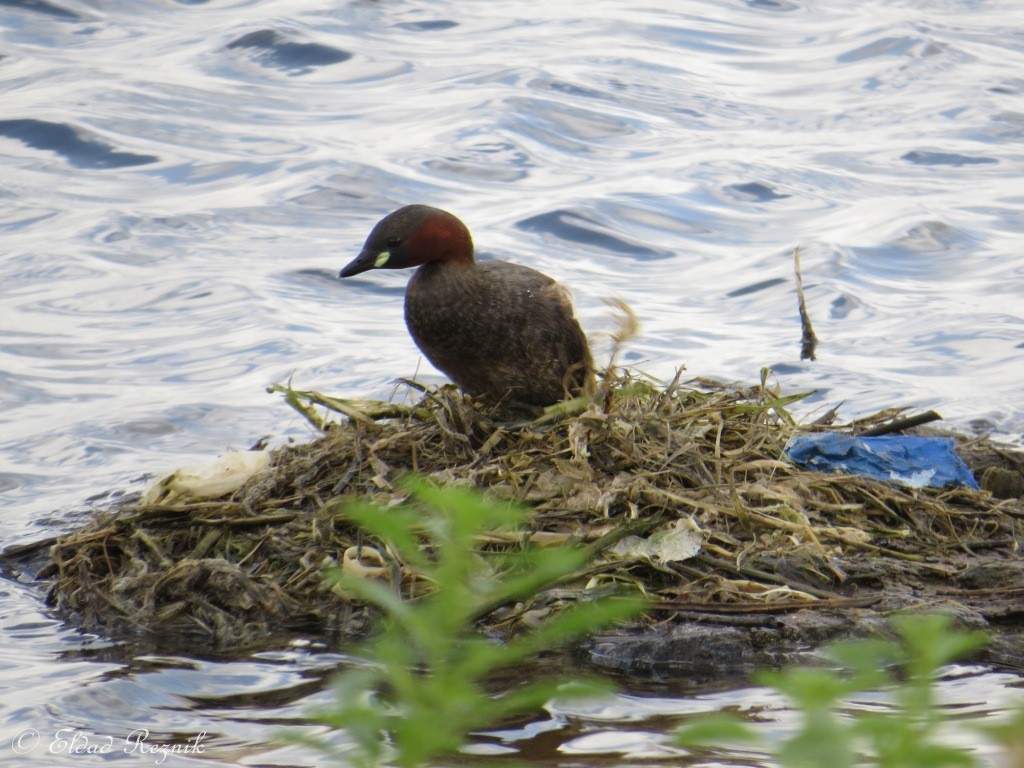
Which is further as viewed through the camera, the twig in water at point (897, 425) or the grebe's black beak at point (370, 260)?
the twig in water at point (897, 425)

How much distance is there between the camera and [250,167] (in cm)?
1392

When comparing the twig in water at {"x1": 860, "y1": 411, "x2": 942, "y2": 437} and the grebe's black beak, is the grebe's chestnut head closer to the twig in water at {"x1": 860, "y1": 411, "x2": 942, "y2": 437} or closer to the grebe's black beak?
the grebe's black beak

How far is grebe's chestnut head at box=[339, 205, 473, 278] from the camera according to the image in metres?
5.48

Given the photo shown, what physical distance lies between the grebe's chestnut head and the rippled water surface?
0.82m

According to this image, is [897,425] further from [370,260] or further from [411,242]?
[370,260]

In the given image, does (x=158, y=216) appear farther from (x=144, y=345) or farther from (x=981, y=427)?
(x=981, y=427)

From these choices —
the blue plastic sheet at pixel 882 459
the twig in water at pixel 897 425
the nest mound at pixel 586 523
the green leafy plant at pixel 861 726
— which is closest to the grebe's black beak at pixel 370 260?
the nest mound at pixel 586 523

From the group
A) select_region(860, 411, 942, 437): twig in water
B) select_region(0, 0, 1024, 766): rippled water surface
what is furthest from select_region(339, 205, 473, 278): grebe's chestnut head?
select_region(860, 411, 942, 437): twig in water

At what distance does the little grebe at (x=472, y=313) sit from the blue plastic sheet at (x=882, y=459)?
1.04 metres

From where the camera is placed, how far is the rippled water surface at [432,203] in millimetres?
5387

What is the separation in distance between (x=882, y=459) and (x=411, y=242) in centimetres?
215

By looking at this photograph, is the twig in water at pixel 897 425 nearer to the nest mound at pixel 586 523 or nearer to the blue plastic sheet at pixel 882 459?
the blue plastic sheet at pixel 882 459

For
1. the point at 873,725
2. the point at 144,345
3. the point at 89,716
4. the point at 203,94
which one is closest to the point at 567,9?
the point at 203,94

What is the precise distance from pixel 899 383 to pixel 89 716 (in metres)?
6.48
